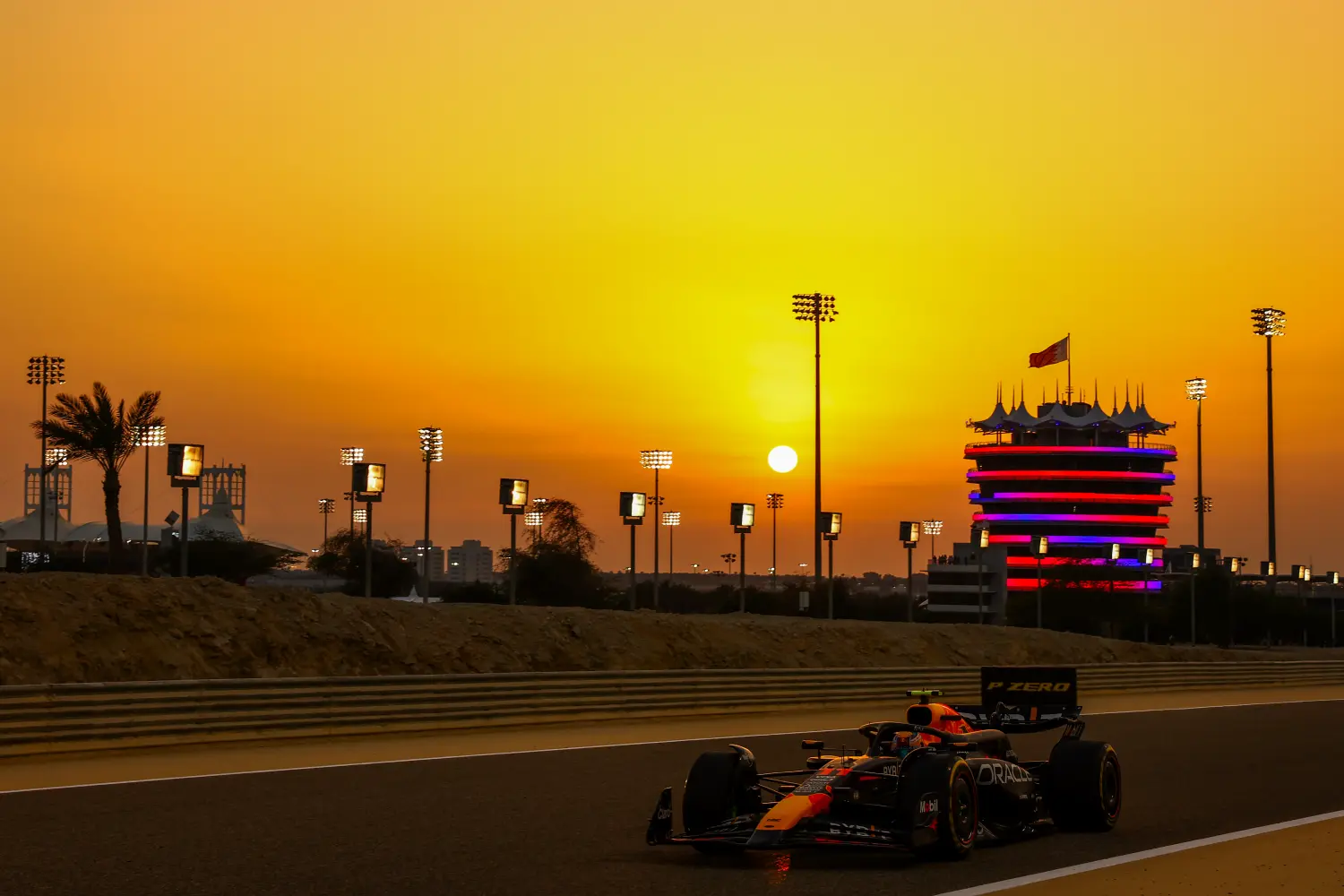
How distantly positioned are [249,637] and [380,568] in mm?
77102

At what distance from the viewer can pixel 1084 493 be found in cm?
17350

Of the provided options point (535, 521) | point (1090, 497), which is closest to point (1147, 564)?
point (1090, 497)

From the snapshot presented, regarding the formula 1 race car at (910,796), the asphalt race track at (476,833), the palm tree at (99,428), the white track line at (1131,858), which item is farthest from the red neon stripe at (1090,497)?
the formula 1 race car at (910,796)

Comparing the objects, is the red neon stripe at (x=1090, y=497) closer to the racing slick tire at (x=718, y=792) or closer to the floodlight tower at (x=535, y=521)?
the floodlight tower at (x=535, y=521)

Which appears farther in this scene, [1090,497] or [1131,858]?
[1090,497]

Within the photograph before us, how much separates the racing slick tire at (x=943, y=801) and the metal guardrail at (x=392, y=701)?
11248mm

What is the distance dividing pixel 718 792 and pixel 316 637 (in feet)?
51.0

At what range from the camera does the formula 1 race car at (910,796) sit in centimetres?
1020

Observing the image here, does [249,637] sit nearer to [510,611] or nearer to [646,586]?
[510,611]

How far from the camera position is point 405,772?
1669cm

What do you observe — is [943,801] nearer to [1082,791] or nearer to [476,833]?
[1082,791]

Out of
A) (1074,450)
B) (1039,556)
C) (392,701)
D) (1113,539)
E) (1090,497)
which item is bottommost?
(392,701)

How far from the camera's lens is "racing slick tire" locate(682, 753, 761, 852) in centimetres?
1093

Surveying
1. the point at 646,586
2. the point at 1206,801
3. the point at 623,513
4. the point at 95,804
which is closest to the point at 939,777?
the point at 1206,801
